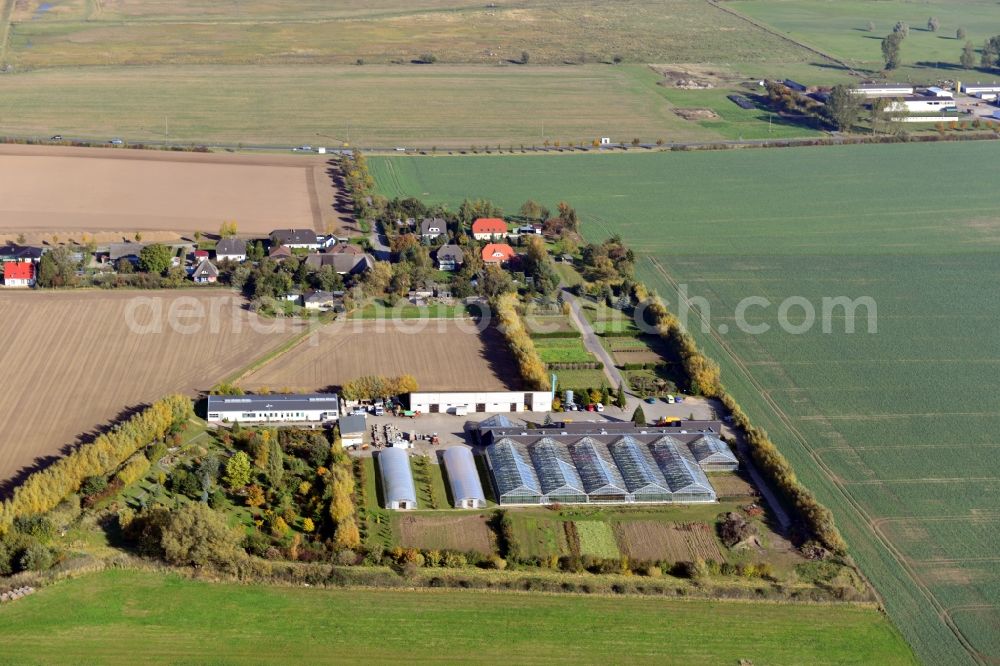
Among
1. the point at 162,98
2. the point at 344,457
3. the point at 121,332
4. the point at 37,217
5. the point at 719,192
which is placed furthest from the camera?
the point at 162,98

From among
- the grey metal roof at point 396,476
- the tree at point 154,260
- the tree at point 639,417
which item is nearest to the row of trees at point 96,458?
the grey metal roof at point 396,476

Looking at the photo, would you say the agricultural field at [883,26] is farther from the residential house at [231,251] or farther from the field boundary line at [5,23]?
the field boundary line at [5,23]

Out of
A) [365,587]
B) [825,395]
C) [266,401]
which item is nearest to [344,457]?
[266,401]

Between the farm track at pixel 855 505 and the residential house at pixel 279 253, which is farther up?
the residential house at pixel 279 253

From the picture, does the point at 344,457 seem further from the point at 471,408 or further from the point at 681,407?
the point at 681,407

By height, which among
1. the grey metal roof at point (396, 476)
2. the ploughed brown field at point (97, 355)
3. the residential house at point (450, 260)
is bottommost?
the grey metal roof at point (396, 476)

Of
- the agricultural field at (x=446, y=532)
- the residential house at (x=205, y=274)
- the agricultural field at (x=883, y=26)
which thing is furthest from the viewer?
the agricultural field at (x=883, y=26)

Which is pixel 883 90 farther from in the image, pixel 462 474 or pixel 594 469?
pixel 462 474
